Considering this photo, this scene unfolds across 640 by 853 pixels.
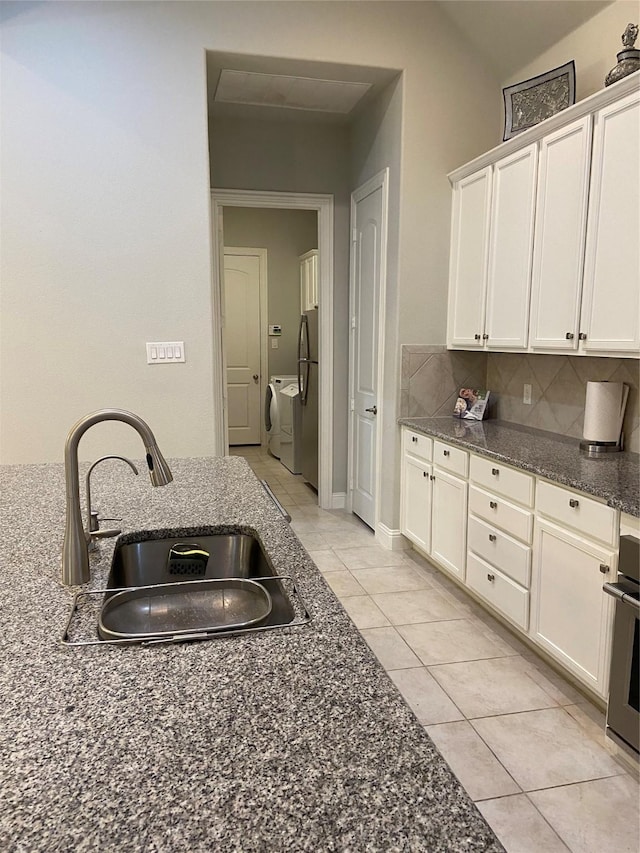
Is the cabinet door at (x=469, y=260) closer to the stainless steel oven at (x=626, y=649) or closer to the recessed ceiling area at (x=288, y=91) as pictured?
the recessed ceiling area at (x=288, y=91)

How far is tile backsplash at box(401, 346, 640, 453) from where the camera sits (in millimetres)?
2713

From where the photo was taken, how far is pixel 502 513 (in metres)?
2.69

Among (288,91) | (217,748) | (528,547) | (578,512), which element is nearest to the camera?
(217,748)

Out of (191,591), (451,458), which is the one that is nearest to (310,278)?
(451,458)

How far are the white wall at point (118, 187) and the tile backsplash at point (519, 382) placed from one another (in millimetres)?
1282

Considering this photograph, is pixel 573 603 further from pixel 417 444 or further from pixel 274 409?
pixel 274 409

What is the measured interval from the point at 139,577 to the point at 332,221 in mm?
3599

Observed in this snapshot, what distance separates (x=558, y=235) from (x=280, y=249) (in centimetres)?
472

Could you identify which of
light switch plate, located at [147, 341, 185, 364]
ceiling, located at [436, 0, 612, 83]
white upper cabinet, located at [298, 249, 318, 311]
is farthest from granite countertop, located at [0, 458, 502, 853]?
white upper cabinet, located at [298, 249, 318, 311]

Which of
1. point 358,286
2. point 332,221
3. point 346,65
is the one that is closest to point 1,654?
point 346,65

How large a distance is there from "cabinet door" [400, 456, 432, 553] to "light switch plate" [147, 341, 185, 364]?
149 centimetres

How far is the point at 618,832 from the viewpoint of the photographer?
1696mm

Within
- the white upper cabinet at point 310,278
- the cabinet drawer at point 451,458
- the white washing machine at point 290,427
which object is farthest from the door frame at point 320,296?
the cabinet drawer at point 451,458

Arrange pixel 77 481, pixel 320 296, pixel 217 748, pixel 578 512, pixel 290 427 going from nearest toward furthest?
1. pixel 217 748
2. pixel 77 481
3. pixel 578 512
4. pixel 320 296
5. pixel 290 427
